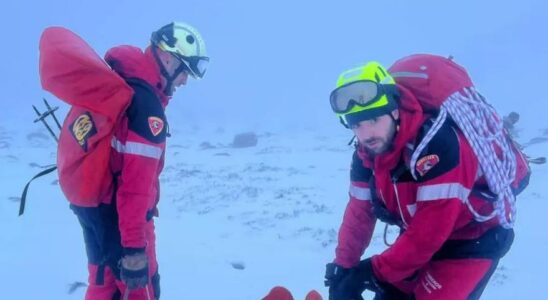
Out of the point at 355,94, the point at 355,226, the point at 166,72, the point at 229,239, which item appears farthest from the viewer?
the point at 229,239

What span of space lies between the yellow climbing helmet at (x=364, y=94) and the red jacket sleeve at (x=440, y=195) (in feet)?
1.32

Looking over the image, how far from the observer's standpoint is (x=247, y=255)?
824cm

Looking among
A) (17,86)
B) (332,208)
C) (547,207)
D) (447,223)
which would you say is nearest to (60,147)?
(447,223)

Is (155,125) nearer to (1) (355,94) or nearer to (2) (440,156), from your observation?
(1) (355,94)

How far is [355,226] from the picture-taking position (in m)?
4.01

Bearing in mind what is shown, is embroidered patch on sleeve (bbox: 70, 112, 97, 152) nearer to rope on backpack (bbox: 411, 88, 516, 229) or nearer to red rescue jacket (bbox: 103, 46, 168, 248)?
red rescue jacket (bbox: 103, 46, 168, 248)

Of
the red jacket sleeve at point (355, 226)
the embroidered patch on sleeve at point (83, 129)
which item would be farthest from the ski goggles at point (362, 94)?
the embroidered patch on sleeve at point (83, 129)

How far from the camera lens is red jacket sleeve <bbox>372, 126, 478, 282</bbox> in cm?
301

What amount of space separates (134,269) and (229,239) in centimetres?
531

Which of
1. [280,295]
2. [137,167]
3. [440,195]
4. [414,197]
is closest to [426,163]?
[440,195]

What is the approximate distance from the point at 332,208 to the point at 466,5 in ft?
566

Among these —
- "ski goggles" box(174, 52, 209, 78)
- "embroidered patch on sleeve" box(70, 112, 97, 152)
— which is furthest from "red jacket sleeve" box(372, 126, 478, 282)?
"embroidered patch on sleeve" box(70, 112, 97, 152)

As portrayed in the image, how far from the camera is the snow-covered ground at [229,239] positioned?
22.6ft

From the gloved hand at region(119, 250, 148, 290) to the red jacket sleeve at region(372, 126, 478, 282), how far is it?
2025 mm
